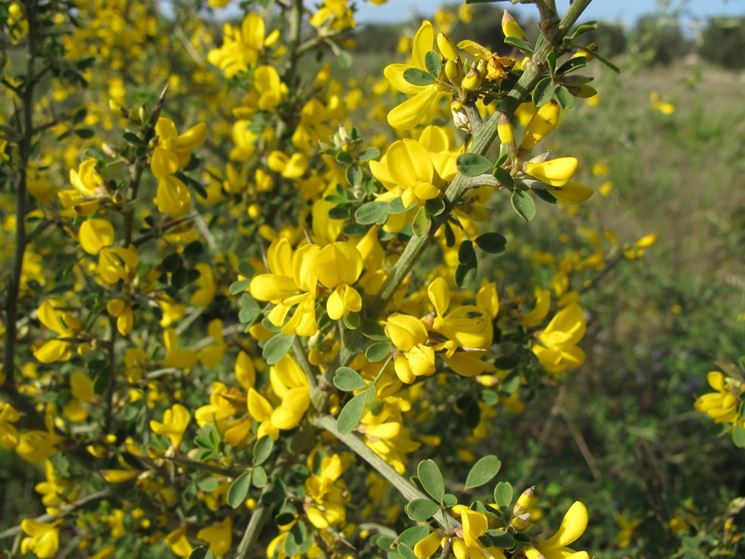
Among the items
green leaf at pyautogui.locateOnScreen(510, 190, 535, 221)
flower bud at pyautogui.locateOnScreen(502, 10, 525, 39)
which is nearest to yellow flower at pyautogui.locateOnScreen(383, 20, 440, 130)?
flower bud at pyautogui.locateOnScreen(502, 10, 525, 39)

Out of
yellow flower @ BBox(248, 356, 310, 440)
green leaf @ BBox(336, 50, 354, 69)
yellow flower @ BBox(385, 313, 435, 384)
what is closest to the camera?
yellow flower @ BBox(385, 313, 435, 384)

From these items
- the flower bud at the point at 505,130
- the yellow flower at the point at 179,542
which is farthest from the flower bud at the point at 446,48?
the yellow flower at the point at 179,542

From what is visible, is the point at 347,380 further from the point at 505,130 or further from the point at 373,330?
the point at 505,130

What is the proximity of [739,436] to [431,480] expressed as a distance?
76 centimetres

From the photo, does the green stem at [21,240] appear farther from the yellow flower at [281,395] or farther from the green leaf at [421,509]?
the green leaf at [421,509]

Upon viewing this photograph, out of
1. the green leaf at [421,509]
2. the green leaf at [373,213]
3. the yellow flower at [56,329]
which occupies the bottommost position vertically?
the yellow flower at [56,329]

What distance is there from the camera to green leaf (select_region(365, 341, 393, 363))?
0.96 meters

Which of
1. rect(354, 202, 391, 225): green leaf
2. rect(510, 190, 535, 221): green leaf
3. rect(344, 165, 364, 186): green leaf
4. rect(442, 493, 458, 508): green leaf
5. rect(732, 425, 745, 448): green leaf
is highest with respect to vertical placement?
rect(510, 190, 535, 221): green leaf

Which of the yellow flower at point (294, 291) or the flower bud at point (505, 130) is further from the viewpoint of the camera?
the yellow flower at point (294, 291)

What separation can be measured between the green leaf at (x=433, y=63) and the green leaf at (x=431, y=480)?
59 centimetres

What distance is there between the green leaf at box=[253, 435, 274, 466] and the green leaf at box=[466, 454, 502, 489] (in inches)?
14.5

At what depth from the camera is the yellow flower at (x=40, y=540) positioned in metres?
1.40

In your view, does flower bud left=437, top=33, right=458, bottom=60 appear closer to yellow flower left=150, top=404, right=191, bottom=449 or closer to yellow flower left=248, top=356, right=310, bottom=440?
yellow flower left=248, top=356, right=310, bottom=440

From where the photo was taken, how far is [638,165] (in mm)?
7801
